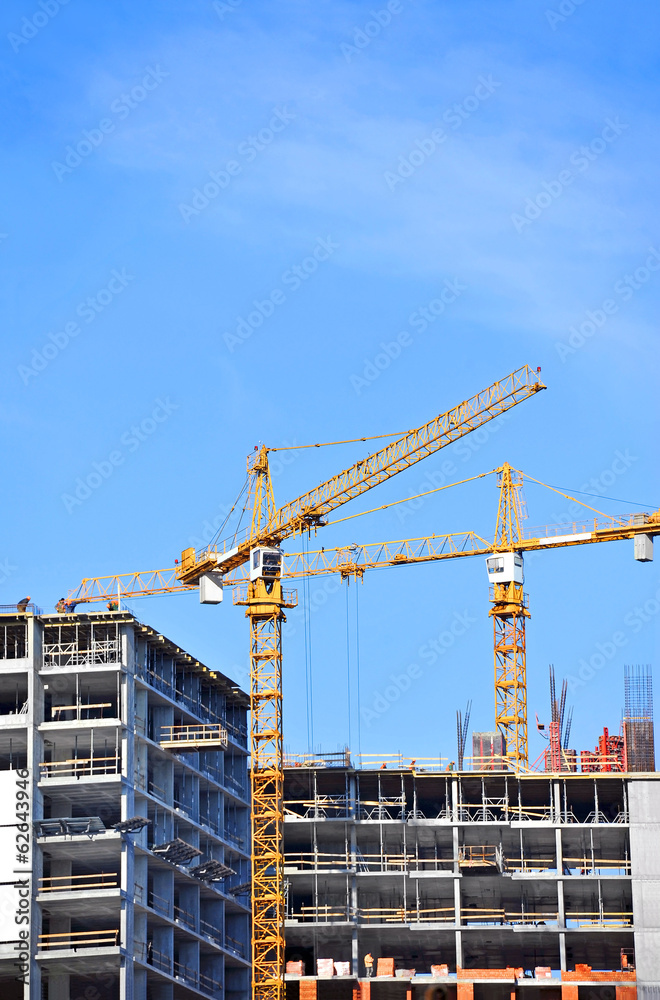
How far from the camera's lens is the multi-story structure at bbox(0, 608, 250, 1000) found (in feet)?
351

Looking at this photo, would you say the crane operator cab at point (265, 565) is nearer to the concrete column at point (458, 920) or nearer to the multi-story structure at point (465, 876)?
the multi-story structure at point (465, 876)

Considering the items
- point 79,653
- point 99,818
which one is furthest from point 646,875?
point 79,653

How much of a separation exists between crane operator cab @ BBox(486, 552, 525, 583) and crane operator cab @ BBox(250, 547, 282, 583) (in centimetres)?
2659

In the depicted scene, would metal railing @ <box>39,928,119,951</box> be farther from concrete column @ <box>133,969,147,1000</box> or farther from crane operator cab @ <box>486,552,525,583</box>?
crane operator cab @ <box>486,552,525,583</box>

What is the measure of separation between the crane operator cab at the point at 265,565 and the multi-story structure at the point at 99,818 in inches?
400

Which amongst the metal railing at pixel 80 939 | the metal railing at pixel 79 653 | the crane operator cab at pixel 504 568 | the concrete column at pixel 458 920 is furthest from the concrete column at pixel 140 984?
the crane operator cab at pixel 504 568

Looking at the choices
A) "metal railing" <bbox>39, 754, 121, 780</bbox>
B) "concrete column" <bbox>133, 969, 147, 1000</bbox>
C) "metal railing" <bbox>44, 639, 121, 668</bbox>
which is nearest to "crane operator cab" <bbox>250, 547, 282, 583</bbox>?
"metal railing" <bbox>44, 639, 121, 668</bbox>

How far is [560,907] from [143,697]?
3010 cm

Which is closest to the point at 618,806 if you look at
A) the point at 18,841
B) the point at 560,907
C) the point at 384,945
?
the point at 560,907

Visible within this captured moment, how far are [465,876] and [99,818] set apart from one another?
2943 cm

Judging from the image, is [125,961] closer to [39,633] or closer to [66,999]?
[66,999]

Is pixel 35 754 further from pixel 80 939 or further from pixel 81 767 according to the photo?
pixel 80 939

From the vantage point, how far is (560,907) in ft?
406

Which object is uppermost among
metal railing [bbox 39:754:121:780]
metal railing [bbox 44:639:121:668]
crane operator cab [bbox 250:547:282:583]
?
crane operator cab [bbox 250:547:282:583]
